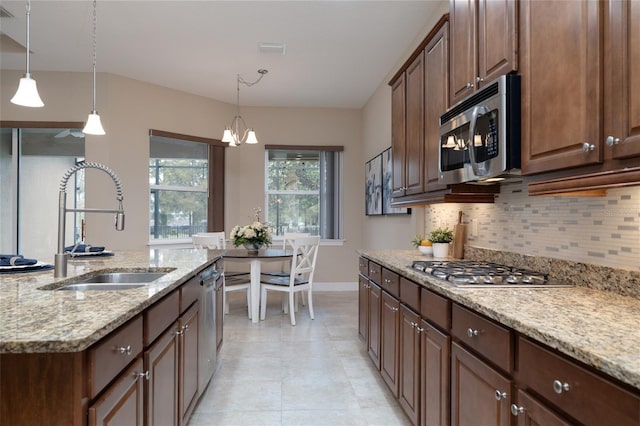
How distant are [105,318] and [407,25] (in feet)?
11.0

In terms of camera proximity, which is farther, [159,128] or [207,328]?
[159,128]

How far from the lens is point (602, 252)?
1.46 m

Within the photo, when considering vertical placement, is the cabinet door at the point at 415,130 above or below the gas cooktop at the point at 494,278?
above

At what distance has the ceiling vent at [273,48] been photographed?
12.2ft

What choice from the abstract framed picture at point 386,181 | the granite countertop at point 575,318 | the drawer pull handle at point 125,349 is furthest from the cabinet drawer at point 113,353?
the abstract framed picture at point 386,181

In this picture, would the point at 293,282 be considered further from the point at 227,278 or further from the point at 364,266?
the point at 364,266

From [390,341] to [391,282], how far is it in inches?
14.6

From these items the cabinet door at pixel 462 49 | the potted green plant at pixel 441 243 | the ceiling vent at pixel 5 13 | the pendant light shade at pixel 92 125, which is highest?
the ceiling vent at pixel 5 13

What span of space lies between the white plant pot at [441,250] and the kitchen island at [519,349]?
50cm

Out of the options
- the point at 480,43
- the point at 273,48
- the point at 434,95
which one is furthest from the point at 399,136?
the point at 273,48

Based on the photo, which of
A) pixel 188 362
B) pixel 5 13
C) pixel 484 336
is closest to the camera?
pixel 484 336

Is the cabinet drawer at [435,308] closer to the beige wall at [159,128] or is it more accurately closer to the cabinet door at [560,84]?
the cabinet door at [560,84]

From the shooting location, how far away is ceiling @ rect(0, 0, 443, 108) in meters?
3.12

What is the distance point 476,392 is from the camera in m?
1.31
